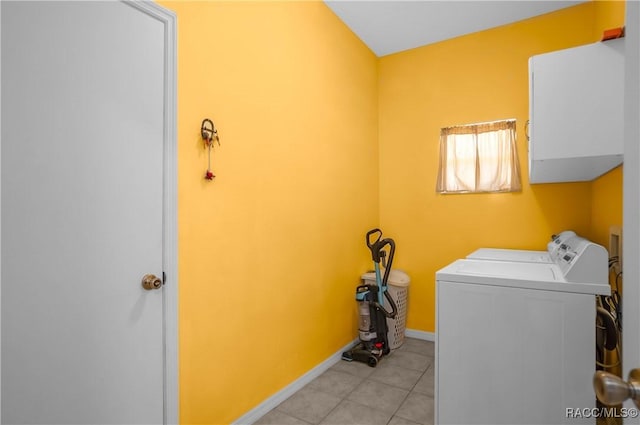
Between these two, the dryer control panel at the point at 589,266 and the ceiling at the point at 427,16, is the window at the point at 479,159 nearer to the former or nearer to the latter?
the ceiling at the point at 427,16

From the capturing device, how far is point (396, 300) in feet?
11.2

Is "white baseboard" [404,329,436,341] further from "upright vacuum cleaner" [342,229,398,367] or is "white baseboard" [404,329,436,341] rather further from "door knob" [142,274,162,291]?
"door knob" [142,274,162,291]

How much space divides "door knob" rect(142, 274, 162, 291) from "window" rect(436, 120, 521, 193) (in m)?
2.97

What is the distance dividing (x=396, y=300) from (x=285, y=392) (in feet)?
4.79

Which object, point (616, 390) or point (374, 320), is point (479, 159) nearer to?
point (374, 320)

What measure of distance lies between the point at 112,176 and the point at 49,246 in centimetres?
35

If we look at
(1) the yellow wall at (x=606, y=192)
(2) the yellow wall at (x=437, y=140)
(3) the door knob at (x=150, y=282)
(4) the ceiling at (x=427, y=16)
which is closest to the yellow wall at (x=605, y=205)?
(1) the yellow wall at (x=606, y=192)

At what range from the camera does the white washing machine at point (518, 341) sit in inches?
62.2

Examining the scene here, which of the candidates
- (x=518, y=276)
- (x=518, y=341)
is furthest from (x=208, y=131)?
(x=518, y=341)

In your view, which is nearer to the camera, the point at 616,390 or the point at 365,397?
the point at 616,390

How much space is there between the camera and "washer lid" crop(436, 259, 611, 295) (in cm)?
160

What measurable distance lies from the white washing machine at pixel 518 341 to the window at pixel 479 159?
1.56 m

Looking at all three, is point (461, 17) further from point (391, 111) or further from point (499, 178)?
point (499, 178)

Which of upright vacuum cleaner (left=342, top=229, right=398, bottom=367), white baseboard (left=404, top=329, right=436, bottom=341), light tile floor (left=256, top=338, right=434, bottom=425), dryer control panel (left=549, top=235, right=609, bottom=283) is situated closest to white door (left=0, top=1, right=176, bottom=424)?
light tile floor (left=256, top=338, right=434, bottom=425)
